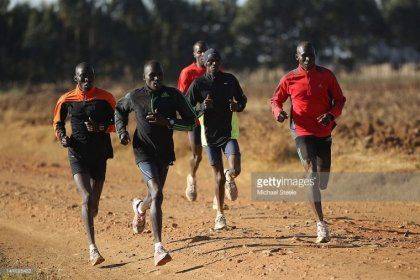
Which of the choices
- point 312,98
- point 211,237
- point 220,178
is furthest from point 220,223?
point 312,98

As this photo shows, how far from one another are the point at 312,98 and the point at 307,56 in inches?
20.1

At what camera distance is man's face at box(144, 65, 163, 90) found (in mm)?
7973

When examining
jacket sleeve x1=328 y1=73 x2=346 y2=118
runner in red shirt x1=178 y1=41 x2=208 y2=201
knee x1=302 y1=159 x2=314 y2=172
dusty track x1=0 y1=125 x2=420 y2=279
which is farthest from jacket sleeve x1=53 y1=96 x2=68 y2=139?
jacket sleeve x1=328 y1=73 x2=346 y2=118

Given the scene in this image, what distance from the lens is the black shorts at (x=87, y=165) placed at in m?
8.42

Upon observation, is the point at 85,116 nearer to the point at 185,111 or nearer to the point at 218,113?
the point at 185,111

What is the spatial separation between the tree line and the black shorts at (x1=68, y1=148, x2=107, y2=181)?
132 ft

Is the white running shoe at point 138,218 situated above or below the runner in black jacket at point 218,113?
below

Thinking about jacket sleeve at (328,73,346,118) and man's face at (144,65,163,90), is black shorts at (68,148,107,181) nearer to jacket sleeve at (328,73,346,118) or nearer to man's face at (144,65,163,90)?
man's face at (144,65,163,90)

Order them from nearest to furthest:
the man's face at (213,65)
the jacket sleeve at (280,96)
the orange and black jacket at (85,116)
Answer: the orange and black jacket at (85,116) < the jacket sleeve at (280,96) < the man's face at (213,65)

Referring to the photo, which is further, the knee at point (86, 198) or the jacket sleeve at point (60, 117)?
the jacket sleeve at point (60, 117)

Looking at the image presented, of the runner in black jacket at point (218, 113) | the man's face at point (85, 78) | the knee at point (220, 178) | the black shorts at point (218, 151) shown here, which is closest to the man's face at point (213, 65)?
the runner in black jacket at point (218, 113)

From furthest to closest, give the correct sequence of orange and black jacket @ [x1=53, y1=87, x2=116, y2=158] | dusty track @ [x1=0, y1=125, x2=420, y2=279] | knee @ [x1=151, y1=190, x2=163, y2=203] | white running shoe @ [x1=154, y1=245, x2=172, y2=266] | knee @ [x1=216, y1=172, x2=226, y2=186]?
1. knee @ [x1=216, y1=172, x2=226, y2=186]
2. orange and black jacket @ [x1=53, y1=87, x2=116, y2=158]
3. knee @ [x1=151, y1=190, x2=163, y2=203]
4. white running shoe @ [x1=154, y1=245, x2=172, y2=266]
5. dusty track @ [x1=0, y1=125, x2=420, y2=279]

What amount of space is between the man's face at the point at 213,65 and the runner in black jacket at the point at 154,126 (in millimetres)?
1310

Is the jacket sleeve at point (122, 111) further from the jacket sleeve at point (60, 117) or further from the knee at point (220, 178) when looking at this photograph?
the knee at point (220, 178)
